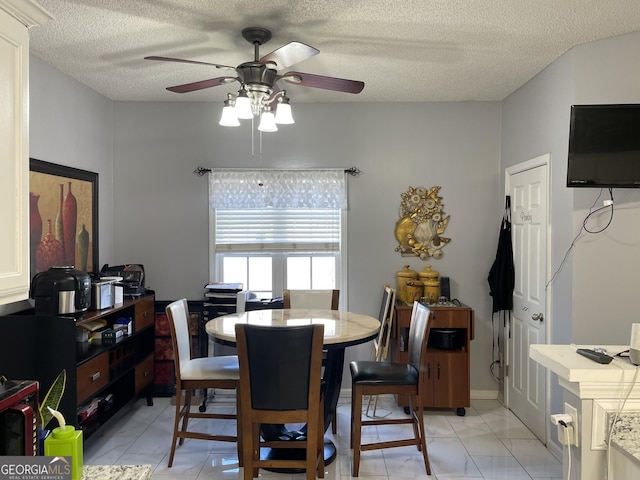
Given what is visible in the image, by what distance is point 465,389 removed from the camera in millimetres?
3799

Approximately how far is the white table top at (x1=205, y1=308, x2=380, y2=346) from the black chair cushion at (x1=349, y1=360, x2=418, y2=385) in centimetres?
28

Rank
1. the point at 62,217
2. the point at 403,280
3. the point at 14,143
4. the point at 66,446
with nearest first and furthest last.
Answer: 1. the point at 66,446
2. the point at 14,143
3. the point at 62,217
4. the point at 403,280

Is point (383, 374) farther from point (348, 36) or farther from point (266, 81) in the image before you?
point (348, 36)

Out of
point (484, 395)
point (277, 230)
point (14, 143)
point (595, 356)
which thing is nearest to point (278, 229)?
point (277, 230)

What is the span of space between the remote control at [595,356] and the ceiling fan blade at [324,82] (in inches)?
63.1

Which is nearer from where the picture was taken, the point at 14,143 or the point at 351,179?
the point at 14,143

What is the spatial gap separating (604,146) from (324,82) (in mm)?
1614

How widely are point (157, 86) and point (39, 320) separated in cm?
209

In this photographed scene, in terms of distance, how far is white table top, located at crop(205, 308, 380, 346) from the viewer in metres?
2.72

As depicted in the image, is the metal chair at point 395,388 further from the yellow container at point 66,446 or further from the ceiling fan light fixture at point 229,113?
the yellow container at point 66,446

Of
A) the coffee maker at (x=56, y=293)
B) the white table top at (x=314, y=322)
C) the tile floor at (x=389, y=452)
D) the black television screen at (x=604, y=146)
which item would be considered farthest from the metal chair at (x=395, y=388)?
the coffee maker at (x=56, y=293)

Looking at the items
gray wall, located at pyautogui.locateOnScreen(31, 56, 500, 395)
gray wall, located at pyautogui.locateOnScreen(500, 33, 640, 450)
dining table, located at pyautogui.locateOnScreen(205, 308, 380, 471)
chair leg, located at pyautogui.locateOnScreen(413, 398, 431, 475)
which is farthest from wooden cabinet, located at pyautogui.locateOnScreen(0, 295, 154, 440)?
gray wall, located at pyautogui.locateOnScreen(500, 33, 640, 450)

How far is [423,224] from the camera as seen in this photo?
4.23m

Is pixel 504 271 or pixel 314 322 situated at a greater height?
pixel 504 271
